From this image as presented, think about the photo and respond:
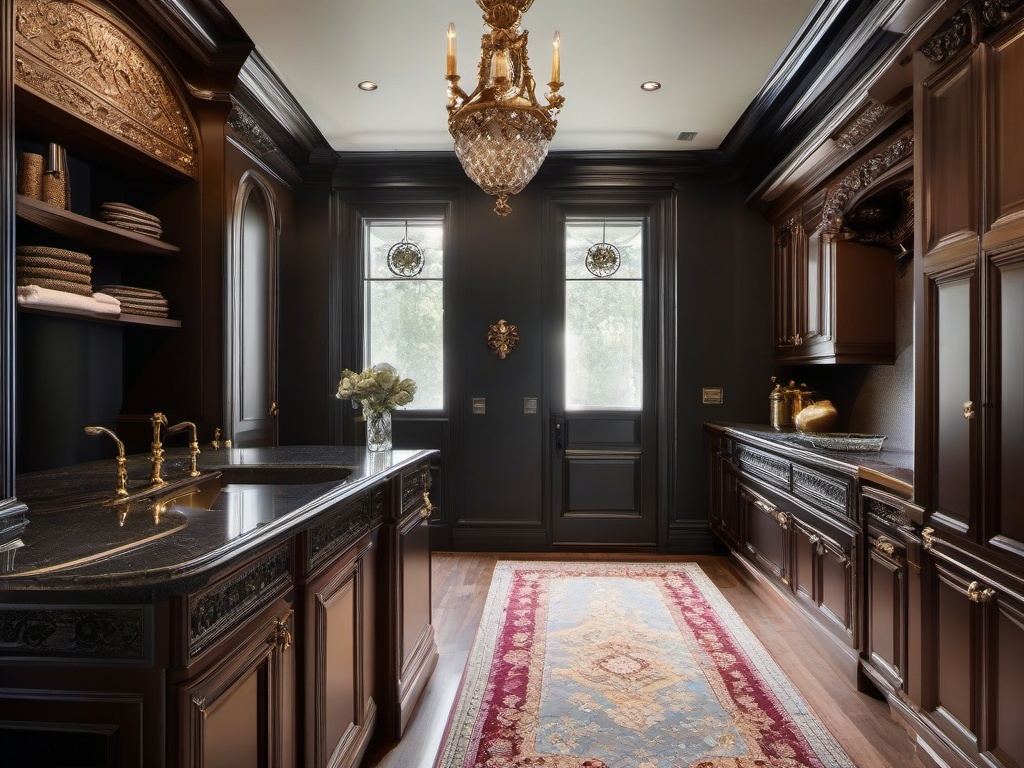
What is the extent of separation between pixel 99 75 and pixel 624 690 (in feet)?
10.8

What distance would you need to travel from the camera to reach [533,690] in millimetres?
2674

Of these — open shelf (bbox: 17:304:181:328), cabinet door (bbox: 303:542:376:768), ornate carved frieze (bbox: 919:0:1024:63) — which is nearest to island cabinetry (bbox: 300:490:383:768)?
cabinet door (bbox: 303:542:376:768)

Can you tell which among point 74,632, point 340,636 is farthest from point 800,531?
point 74,632

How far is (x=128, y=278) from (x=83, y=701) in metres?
2.72

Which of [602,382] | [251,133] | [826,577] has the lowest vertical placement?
[826,577]

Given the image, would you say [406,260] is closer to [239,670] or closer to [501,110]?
[501,110]

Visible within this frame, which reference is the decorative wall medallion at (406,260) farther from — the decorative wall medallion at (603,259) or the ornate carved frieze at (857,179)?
the ornate carved frieze at (857,179)

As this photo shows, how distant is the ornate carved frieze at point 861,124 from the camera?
2.85 metres

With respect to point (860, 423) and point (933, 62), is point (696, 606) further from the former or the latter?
point (933, 62)

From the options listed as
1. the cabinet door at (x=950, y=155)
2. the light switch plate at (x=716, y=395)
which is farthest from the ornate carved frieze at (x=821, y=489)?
the light switch plate at (x=716, y=395)

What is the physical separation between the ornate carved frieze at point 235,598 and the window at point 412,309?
3461 millimetres

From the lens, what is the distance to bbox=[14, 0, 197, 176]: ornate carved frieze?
2.31 metres

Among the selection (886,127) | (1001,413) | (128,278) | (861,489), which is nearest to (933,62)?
(886,127)

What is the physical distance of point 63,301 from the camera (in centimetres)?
236
